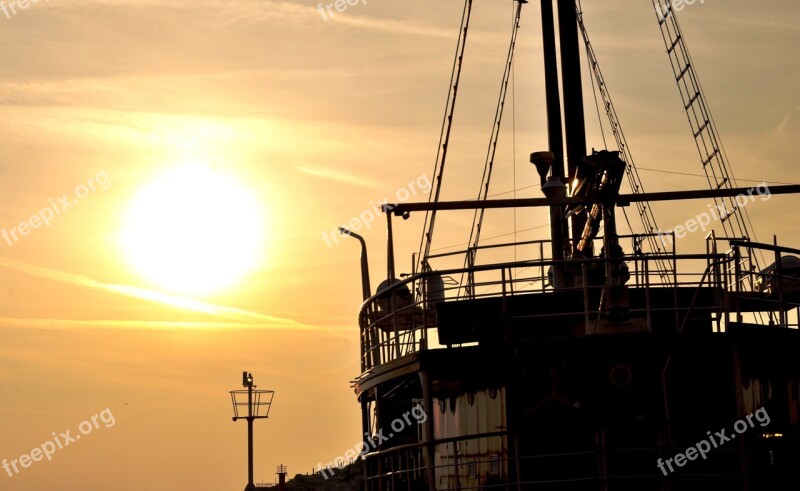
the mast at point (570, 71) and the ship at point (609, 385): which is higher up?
the mast at point (570, 71)

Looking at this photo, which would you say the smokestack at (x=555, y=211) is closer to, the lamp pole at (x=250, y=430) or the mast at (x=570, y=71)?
the mast at (x=570, y=71)

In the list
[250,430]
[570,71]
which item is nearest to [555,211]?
[570,71]

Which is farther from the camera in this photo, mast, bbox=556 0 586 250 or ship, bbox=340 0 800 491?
mast, bbox=556 0 586 250

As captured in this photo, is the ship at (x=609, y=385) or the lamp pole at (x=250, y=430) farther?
the lamp pole at (x=250, y=430)

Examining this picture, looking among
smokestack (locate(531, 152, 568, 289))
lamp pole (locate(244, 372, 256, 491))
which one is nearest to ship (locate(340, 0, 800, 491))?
smokestack (locate(531, 152, 568, 289))

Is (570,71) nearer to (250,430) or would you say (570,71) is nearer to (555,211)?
(555,211)

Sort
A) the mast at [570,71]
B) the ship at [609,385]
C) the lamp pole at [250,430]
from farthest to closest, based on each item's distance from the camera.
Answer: the lamp pole at [250,430] → the mast at [570,71] → the ship at [609,385]

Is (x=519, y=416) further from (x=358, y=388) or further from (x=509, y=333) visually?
(x=358, y=388)

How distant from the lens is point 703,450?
70.6ft

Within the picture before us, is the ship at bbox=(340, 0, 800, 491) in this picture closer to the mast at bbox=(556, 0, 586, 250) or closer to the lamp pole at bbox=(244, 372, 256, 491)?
the mast at bbox=(556, 0, 586, 250)

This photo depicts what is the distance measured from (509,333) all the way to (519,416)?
1377 millimetres

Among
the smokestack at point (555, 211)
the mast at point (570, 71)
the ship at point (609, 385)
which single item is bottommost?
the ship at point (609, 385)

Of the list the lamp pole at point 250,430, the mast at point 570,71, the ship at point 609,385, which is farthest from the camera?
the lamp pole at point 250,430

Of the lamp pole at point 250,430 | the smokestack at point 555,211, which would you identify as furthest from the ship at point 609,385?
the lamp pole at point 250,430
